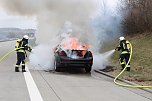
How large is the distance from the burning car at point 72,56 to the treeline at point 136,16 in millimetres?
Result: 10600

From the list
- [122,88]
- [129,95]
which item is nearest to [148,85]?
[122,88]

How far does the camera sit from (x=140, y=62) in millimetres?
16688

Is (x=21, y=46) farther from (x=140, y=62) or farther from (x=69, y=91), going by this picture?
(x=140, y=62)

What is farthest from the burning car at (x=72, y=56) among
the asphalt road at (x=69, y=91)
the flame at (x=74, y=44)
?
the asphalt road at (x=69, y=91)

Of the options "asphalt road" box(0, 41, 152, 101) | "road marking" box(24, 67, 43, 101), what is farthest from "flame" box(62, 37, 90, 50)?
"road marking" box(24, 67, 43, 101)

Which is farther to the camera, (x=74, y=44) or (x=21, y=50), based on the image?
(x=74, y=44)

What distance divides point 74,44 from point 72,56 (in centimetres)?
72

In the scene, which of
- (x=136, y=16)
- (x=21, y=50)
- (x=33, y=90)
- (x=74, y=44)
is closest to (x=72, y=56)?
(x=74, y=44)

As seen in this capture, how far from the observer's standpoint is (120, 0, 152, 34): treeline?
23.8 metres

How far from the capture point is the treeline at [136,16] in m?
23.8

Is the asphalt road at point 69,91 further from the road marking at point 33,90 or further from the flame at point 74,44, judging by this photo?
the flame at point 74,44

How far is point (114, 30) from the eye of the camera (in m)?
26.4

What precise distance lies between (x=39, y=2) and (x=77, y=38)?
4.02 m

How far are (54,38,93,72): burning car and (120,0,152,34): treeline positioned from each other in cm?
1060
